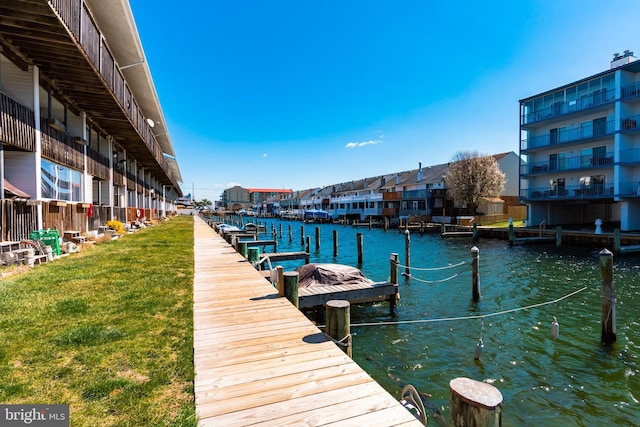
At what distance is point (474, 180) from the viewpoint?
45094mm

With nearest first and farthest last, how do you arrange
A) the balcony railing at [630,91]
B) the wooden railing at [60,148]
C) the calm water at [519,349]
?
the calm water at [519,349], the wooden railing at [60,148], the balcony railing at [630,91]

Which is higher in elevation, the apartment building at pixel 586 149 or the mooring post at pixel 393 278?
the apartment building at pixel 586 149

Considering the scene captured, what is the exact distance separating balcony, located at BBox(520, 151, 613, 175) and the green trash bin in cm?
3925

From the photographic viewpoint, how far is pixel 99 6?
591 inches

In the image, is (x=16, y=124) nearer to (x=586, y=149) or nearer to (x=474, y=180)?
(x=586, y=149)

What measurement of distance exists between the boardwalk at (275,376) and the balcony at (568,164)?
1394 inches

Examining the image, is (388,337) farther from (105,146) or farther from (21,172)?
(105,146)

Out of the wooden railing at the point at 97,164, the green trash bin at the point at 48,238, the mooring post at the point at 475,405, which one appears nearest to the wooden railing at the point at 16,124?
the green trash bin at the point at 48,238

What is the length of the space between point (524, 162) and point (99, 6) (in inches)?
1653

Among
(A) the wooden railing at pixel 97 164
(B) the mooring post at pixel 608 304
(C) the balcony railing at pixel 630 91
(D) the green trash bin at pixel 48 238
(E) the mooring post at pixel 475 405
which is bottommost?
(B) the mooring post at pixel 608 304

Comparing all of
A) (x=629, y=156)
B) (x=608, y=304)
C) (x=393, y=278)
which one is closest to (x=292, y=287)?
(x=393, y=278)

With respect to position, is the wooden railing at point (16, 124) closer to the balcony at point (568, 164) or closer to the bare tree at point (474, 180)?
the balcony at point (568, 164)

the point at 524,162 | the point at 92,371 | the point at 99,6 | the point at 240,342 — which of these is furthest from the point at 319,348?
the point at 524,162

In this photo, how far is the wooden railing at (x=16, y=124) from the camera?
9664 mm
